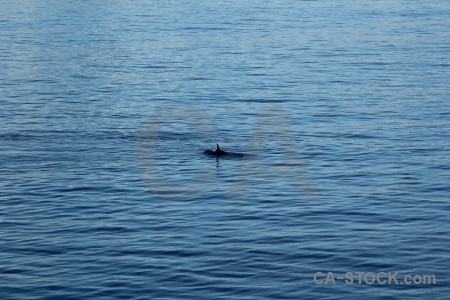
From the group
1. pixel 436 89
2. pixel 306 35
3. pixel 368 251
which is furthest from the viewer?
pixel 306 35

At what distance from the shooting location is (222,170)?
1336 inches

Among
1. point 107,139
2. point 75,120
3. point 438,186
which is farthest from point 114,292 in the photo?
point 75,120

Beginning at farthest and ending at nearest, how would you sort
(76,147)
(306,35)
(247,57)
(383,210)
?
(306,35) → (247,57) → (76,147) → (383,210)

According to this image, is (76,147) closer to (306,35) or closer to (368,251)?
(368,251)

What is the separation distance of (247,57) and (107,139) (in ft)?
99.4

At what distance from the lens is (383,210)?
29.0 meters

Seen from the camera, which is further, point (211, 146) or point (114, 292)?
point (211, 146)

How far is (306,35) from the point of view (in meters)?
80.2

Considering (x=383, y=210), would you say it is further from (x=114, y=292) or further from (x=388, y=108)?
(x=388, y=108)

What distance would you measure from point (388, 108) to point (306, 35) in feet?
112

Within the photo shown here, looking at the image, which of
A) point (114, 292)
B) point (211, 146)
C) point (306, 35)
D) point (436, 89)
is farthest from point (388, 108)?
point (306, 35)

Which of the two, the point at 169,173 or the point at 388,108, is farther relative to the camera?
the point at 388,108

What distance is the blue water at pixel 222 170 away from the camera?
23.8m

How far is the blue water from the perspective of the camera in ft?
78.1
